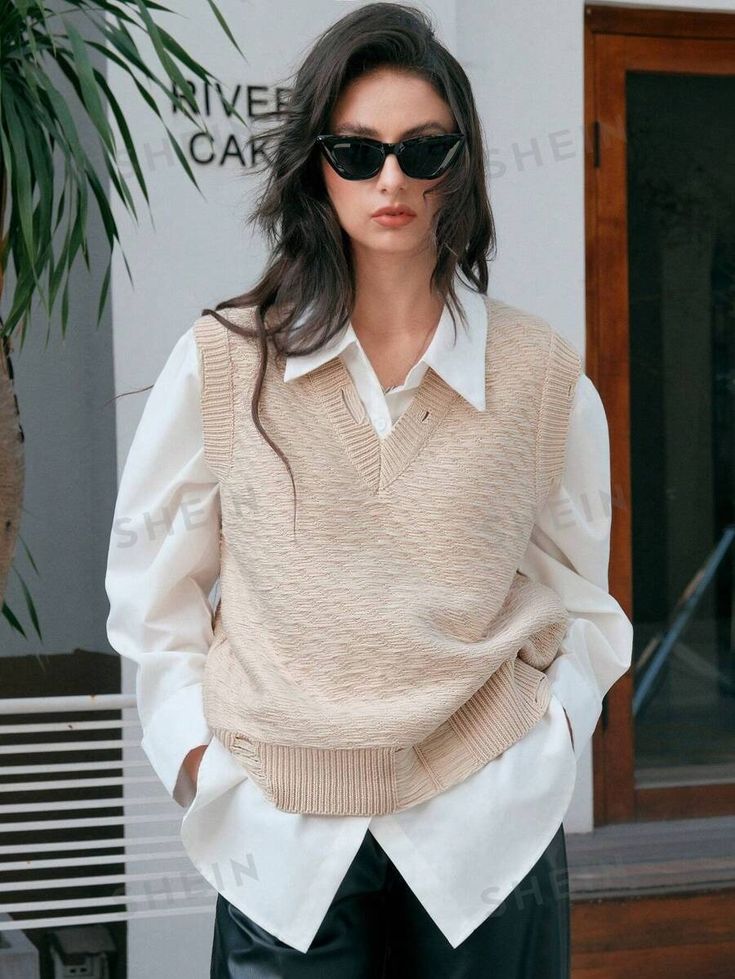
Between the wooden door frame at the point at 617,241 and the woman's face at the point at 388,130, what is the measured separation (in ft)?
7.81

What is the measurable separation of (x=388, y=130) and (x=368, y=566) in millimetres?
496

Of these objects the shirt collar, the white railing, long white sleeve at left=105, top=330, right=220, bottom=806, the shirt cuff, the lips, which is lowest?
the white railing

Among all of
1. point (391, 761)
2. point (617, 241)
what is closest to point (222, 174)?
point (617, 241)

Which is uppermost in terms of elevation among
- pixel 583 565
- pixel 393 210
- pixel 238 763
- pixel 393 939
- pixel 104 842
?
pixel 393 210

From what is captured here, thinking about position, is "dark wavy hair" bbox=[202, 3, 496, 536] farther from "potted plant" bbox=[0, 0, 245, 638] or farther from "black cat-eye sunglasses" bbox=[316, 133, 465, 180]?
"potted plant" bbox=[0, 0, 245, 638]

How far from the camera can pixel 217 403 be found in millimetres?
1513

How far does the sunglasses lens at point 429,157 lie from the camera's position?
57.6 inches

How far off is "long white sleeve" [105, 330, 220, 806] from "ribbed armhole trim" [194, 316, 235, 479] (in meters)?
0.02

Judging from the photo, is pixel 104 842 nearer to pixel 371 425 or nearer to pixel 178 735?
pixel 178 735

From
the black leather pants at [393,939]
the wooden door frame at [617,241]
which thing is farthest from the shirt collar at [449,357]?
the wooden door frame at [617,241]

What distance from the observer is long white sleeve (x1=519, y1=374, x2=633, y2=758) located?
5.24 feet

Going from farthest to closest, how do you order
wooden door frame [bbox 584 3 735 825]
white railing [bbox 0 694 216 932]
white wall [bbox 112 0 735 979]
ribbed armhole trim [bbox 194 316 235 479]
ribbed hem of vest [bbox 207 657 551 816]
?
wooden door frame [bbox 584 3 735 825], white wall [bbox 112 0 735 979], white railing [bbox 0 694 216 932], ribbed armhole trim [bbox 194 316 235 479], ribbed hem of vest [bbox 207 657 551 816]

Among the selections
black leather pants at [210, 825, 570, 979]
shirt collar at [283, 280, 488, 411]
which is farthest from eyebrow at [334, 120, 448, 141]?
black leather pants at [210, 825, 570, 979]

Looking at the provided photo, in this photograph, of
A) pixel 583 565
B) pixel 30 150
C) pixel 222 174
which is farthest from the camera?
pixel 222 174
